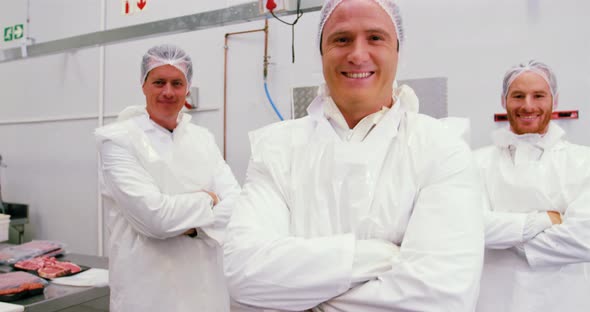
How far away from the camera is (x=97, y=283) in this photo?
192 centimetres

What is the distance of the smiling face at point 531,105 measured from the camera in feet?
6.00

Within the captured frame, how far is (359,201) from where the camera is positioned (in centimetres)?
97

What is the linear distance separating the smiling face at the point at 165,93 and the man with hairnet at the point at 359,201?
95 cm

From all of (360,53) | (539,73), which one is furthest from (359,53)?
(539,73)

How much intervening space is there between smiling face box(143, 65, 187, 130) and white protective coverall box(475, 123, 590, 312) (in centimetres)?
139

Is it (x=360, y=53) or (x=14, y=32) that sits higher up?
(x=14, y=32)

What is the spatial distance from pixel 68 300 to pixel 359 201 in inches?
53.5

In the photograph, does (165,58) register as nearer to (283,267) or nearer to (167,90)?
(167,90)

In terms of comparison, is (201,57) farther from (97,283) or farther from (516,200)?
(516,200)

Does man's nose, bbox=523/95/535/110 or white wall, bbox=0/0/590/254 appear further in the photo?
white wall, bbox=0/0/590/254

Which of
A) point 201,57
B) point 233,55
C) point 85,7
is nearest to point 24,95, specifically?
point 85,7

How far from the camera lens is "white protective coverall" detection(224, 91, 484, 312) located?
2.85ft

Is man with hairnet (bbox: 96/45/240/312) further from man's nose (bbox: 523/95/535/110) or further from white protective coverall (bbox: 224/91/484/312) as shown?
man's nose (bbox: 523/95/535/110)

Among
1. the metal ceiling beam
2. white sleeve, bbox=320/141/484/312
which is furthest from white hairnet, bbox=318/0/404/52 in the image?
the metal ceiling beam
